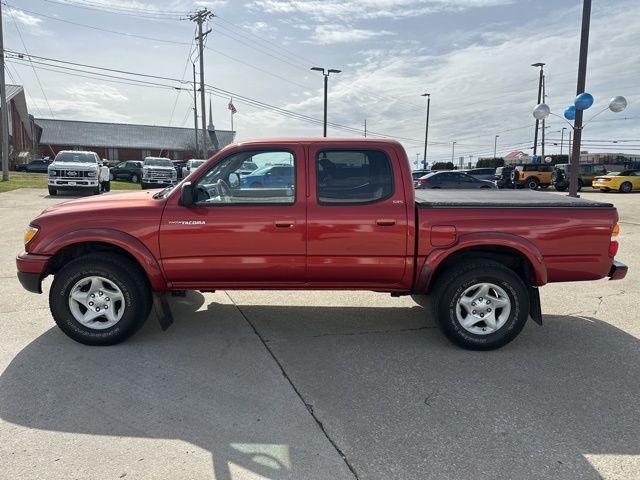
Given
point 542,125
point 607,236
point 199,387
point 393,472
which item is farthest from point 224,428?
point 542,125

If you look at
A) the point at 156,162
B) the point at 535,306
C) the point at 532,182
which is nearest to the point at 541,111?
the point at 535,306

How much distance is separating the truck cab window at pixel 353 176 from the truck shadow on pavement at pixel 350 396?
1.38m

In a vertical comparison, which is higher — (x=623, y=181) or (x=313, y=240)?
(x=623, y=181)

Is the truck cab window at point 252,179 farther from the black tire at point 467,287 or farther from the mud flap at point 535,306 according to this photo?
the mud flap at point 535,306

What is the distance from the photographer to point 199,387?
138 inches

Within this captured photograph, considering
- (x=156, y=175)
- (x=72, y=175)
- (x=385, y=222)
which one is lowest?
(x=385, y=222)

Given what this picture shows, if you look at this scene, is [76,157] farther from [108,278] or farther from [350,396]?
[350,396]

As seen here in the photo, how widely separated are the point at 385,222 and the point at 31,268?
10.4 ft

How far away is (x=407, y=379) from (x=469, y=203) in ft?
5.40

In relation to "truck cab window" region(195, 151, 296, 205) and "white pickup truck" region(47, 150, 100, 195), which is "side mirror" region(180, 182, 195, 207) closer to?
"truck cab window" region(195, 151, 296, 205)

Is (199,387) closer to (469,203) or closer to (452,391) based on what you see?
(452,391)

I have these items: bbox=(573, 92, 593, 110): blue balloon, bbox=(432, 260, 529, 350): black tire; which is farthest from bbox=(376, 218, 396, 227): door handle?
bbox=(573, 92, 593, 110): blue balloon

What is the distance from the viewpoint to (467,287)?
13.7 ft

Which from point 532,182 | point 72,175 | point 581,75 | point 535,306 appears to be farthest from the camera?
point 532,182
